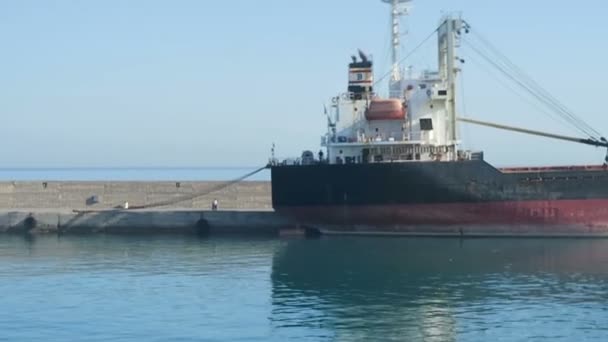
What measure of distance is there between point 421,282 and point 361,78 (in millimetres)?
13082

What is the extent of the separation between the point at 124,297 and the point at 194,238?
13.5 meters

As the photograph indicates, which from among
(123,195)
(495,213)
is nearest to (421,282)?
(495,213)

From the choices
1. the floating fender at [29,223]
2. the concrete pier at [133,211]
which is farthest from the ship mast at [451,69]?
the floating fender at [29,223]

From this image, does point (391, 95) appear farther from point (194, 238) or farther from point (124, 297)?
point (124, 297)

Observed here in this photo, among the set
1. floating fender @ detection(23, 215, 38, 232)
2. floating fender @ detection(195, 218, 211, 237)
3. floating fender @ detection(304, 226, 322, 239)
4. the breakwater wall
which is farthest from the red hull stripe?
floating fender @ detection(23, 215, 38, 232)

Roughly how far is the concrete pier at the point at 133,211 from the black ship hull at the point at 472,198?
3.46 m

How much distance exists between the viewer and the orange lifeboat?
34.1 m

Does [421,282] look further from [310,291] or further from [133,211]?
[133,211]

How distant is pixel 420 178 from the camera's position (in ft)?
108

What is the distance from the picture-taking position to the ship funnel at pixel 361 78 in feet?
116

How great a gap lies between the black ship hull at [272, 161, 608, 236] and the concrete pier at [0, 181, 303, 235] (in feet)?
11.3

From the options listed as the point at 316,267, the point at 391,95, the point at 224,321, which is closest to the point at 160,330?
the point at 224,321

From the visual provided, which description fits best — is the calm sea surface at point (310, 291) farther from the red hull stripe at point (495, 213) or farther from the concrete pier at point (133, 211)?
the concrete pier at point (133, 211)

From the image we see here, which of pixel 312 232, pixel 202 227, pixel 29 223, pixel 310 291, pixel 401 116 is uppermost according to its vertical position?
pixel 401 116
